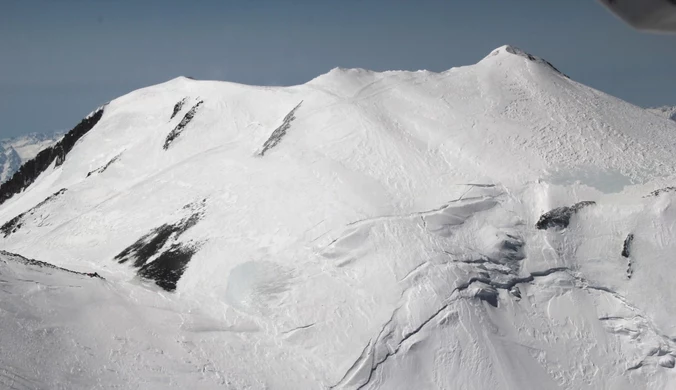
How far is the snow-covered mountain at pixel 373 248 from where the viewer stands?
99.7ft

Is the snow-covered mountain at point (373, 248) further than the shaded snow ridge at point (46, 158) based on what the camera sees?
No

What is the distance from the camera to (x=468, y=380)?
99.3 ft

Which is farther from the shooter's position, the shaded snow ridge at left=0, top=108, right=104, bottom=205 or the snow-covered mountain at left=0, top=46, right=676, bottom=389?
the shaded snow ridge at left=0, top=108, right=104, bottom=205

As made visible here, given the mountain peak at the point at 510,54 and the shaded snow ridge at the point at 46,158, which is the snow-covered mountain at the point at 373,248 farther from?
the shaded snow ridge at the point at 46,158

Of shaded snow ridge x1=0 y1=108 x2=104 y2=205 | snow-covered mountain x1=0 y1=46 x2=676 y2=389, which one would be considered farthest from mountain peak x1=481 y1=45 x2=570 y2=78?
shaded snow ridge x1=0 y1=108 x2=104 y2=205

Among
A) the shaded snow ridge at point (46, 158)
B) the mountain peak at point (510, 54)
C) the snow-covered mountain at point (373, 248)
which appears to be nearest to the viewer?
the snow-covered mountain at point (373, 248)

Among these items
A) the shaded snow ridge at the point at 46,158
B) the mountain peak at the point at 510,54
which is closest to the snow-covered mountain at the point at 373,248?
the mountain peak at the point at 510,54

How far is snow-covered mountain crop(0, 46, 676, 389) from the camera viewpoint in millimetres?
30375

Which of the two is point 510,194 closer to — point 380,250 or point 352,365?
point 380,250

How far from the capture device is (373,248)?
36.2 meters

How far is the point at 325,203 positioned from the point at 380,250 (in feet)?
18.3

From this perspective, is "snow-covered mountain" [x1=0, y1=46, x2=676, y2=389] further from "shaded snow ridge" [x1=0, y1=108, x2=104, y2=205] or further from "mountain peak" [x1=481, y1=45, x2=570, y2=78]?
"shaded snow ridge" [x1=0, y1=108, x2=104, y2=205]

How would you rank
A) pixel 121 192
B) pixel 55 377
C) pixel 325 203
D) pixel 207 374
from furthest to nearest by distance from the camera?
pixel 121 192, pixel 325 203, pixel 207 374, pixel 55 377

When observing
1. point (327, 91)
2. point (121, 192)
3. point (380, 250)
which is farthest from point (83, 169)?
point (380, 250)
